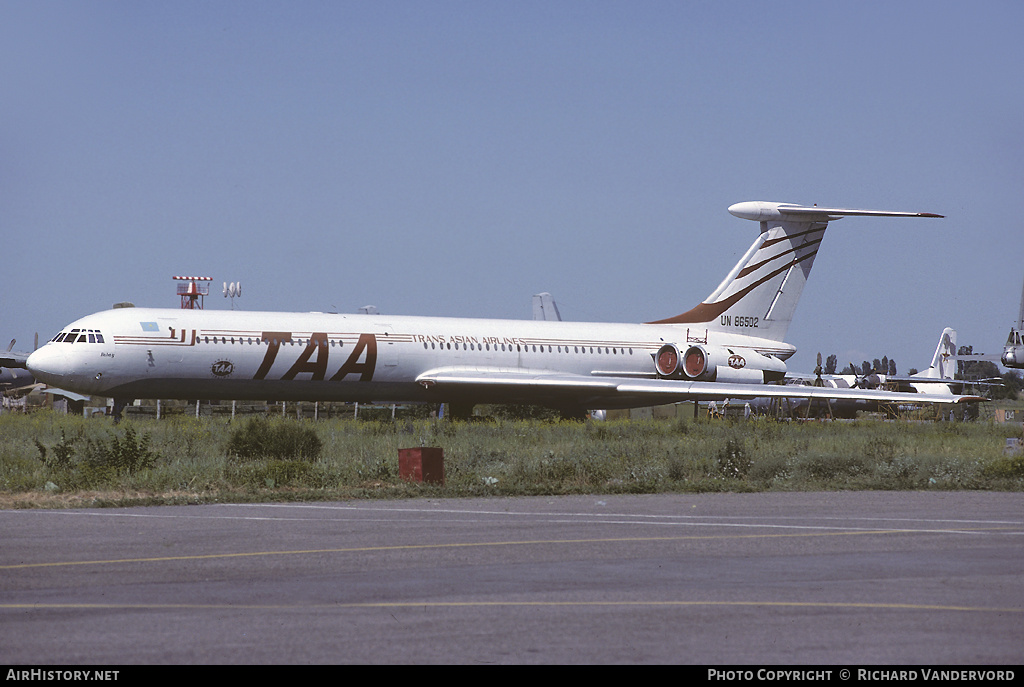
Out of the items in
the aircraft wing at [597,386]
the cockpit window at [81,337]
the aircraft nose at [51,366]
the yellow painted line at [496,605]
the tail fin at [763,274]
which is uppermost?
the tail fin at [763,274]

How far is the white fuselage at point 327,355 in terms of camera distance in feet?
110

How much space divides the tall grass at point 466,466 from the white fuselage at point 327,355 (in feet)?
10.5

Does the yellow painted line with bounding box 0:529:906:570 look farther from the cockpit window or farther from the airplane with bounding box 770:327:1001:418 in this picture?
the airplane with bounding box 770:327:1001:418

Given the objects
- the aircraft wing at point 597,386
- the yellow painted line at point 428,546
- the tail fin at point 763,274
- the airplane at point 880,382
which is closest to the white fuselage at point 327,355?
the aircraft wing at point 597,386

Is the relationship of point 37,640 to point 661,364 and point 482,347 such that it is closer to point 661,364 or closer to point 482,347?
point 482,347

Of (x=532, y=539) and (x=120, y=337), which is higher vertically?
(x=120, y=337)

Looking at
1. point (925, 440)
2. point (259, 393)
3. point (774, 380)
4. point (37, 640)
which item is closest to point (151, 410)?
point (259, 393)

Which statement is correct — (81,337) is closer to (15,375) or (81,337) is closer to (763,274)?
(763,274)

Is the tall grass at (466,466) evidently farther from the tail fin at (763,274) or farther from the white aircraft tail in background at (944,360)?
the white aircraft tail in background at (944,360)

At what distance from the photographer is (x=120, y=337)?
33.5 metres

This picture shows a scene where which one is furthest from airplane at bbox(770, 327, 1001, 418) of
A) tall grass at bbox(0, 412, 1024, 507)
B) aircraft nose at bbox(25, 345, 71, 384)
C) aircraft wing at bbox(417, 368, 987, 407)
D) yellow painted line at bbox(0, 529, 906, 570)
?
Result: yellow painted line at bbox(0, 529, 906, 570)

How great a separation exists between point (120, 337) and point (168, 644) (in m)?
28.2

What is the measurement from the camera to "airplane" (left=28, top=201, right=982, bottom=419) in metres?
33.8
